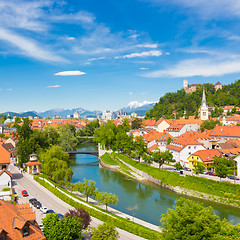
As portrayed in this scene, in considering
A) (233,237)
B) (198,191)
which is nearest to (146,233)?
(233,237)

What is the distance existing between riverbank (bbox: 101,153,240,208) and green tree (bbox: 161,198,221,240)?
12.7 meters

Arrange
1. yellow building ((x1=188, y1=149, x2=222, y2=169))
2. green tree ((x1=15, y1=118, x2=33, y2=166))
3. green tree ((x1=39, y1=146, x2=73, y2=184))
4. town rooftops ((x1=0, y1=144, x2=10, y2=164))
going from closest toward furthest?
green tree ((x1=39, y1=146, x2=73, y2=184)), town rooftops ((x1=0, y1=144, x2=10, y2=164)), yellow building ((x1=188, y1=149, x2=222, y2=169)), green tree ((x1=15, y1=118, x2=33, y2=166))

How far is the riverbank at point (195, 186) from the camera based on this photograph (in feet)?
82.4

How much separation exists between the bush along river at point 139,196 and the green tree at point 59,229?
995 cm

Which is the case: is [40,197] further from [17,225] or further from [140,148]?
[140,148]

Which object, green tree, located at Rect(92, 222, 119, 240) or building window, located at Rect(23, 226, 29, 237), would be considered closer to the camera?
building window, located at Rect(23, 226, 29, 237)

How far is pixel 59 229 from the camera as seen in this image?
1246 cm

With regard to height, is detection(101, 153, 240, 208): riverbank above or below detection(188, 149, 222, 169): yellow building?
below

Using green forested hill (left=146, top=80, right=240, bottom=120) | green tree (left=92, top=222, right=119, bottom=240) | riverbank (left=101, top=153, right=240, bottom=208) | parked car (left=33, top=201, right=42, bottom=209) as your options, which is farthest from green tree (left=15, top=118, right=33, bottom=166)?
green forested hill (left=146, top=80, right=240, bottom=120)

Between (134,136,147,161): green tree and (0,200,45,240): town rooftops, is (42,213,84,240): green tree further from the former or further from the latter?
(134,136,147,161): green tree

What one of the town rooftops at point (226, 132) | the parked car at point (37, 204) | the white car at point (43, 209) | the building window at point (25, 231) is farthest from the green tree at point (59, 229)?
the town rooftops at point (226, 132)

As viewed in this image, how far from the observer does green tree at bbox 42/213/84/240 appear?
12320 millimetres

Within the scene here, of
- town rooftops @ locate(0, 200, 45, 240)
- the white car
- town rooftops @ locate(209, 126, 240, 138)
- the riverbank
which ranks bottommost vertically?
the riverbank

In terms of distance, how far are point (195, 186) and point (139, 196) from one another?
251 inches
